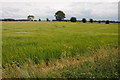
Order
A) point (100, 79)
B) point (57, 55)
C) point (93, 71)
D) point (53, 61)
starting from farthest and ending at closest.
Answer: point (57, 55), point (53, 61), point (93, 71), point (100, 79)

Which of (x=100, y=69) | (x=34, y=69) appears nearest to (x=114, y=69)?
(x=100, y=69)

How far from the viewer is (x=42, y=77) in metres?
5.31

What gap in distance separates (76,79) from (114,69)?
1274mm

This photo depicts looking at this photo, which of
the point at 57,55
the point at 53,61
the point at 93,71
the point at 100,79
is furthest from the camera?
the point at 57,55

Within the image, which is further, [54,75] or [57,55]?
[57,55]

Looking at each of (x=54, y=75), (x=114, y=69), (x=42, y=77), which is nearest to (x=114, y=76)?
(x=114, y=69)

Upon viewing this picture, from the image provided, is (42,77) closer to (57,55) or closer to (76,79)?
(76,79)

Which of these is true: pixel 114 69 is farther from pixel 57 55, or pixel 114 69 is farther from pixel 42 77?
pixel 57 55

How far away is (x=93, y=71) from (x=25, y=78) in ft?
6.38

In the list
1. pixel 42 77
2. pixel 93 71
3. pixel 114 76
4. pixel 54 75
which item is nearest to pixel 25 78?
pixel 42 77

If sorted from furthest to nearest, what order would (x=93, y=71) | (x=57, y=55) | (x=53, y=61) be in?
(x=57, y=55), (x=53, y=61), (x=93, y=71)

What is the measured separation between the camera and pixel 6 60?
720 centimetres

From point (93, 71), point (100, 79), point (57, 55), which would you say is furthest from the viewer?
point (57, 55)

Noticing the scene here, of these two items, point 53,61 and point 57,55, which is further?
point 57,55
